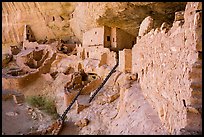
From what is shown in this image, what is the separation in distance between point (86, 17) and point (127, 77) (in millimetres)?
6075

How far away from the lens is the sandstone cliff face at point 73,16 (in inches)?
433

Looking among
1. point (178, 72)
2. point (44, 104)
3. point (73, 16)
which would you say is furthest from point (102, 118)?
point (73, 16)

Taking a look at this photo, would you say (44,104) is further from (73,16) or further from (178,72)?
(178,72)

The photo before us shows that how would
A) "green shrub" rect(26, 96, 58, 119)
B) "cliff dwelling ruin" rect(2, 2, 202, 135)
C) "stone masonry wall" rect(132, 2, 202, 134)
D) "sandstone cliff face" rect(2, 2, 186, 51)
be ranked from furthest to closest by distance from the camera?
"green shrub" rect(26, 96, 58, 119)
"sandstone cliff face" rect(2, 2, 186, 51)
"cliff dwelling ruin" rect(2, 2, 202, 135)
"stone masonry wall" rect(132, 2, 202, 134)

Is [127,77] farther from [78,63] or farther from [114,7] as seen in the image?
[78,63]

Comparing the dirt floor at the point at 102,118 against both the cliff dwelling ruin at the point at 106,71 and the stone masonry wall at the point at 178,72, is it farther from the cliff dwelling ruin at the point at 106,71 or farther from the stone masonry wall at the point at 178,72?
the stone masonry wall at the point at 178,72

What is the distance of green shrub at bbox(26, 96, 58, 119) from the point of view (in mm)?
11469

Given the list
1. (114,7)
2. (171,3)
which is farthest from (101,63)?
(171,3)

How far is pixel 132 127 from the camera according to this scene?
5.86m

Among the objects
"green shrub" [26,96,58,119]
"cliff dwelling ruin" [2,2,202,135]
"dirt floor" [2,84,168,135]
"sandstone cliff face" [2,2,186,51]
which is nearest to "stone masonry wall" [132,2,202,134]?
"cliff dwelling ruin" [2,2,202,135]

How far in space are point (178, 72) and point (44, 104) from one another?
936 cm

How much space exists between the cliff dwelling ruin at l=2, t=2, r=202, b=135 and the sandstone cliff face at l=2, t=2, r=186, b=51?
0.16ft

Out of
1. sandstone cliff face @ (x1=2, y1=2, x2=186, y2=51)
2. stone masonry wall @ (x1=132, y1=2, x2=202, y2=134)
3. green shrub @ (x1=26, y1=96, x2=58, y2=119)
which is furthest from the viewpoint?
green shrub @ (x1=26, y1=96, x2=58, y2=119)

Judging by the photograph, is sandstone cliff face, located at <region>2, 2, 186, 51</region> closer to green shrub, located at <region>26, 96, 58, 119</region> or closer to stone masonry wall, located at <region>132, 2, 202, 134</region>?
green shrub, located at <region>26, 96, 58, 119</region>
